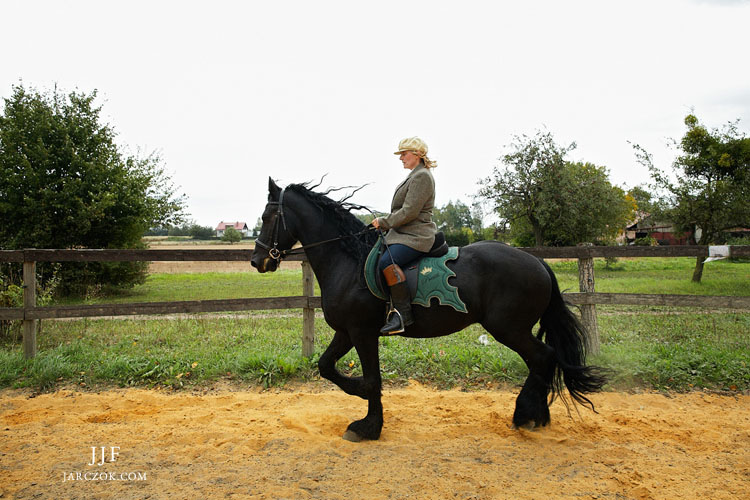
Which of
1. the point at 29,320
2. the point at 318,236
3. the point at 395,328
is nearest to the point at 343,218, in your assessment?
the point at 318,236

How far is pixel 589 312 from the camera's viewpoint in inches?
251

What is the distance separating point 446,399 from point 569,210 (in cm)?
2048

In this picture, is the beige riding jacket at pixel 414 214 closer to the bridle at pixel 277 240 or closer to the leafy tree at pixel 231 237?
the bridle at pixel 277 240

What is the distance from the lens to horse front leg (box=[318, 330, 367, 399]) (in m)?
4.45

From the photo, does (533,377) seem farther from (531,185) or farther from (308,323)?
(531,185)

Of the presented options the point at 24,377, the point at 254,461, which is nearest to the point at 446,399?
the point at 254,461

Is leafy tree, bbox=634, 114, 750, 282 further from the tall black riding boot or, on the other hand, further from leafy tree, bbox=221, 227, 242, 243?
leafy tree, bbox=221, 227, 242, 243

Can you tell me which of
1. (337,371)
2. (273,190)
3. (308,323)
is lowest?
(337,371)

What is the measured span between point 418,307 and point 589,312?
3.45 m

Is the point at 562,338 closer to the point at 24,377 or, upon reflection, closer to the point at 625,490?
the point at 625,490

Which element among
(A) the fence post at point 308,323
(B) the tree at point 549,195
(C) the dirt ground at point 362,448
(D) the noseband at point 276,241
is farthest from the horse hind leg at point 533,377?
(B) the tree at point 549,195

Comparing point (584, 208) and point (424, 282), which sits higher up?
point (584, 208)

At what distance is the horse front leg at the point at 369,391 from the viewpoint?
167 inches

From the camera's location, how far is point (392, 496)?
317 centimetres
